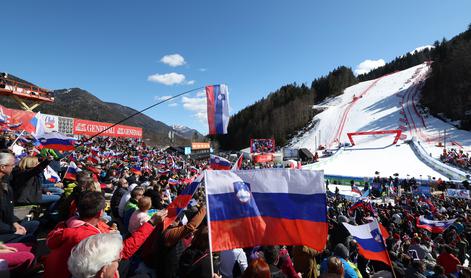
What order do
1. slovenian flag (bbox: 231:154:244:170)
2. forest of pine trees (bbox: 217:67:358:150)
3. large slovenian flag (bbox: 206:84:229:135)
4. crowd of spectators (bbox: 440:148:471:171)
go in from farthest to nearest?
1. forest of pine trees (bbox: 217:67:358:150)
2. crowd of spectators (bbox: 440:148:471:171)
3. large slovenian flag (bbox: 206:84:229:135)
4. slovenian flag (bbox: 231:154:244:170)

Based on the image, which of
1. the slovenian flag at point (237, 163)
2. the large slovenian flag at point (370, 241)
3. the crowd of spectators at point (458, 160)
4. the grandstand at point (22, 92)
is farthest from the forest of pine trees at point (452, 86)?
the grandstand at point (22, 92)

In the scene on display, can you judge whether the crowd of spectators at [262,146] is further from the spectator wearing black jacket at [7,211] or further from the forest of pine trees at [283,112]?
the spectator wearing black jacket at [7,211]

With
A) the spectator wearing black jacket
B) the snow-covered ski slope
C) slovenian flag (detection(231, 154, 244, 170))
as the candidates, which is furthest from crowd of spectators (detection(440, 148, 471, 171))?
the spectator wearing black jacket

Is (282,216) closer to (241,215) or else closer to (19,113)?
(241,215)

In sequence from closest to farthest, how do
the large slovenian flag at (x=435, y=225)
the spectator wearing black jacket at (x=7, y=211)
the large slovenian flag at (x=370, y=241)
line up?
the spectator wearing black jacket at (x=7, y=211), the large slovenian flag at (x=370, y=241), the large slovenian flag at (x=435, y=225)

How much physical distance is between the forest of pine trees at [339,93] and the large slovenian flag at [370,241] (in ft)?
197

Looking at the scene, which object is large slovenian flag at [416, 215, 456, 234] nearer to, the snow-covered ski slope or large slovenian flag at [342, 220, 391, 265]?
large slovenian flag at [342, 220, 391, 265]

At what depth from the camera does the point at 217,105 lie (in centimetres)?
1062

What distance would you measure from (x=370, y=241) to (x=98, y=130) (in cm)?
4149

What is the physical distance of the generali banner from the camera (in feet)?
122

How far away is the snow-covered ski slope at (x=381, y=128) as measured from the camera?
36.6m

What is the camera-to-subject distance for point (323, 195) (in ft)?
12.6

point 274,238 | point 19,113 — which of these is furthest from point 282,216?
point 19,113

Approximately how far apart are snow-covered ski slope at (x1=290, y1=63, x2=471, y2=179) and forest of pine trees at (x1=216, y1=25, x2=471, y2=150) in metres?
4.09
